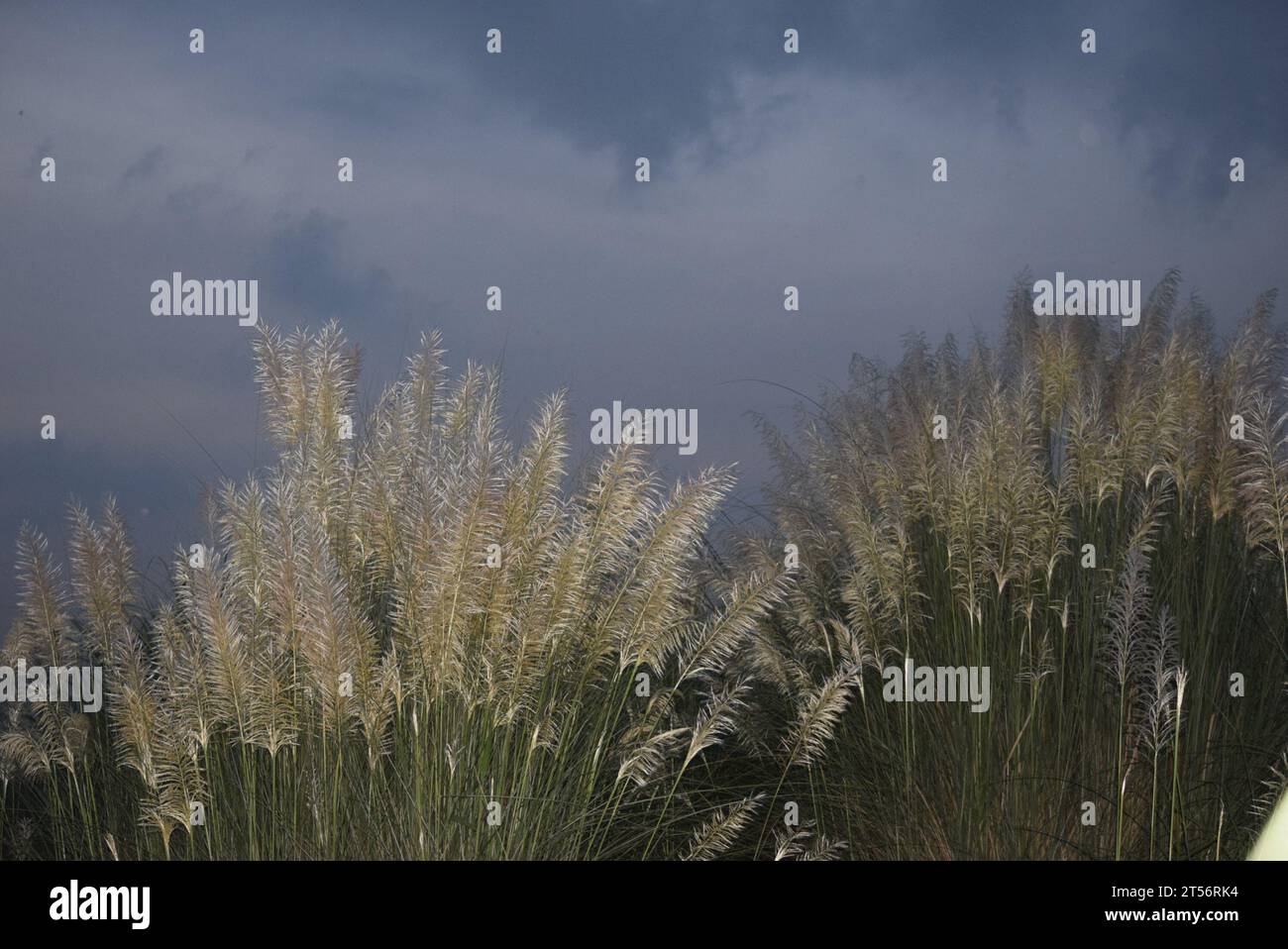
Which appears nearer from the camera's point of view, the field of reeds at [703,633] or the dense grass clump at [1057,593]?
the field of reeds at [703,633]

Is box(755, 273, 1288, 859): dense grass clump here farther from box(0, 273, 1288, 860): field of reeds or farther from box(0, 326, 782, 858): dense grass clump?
box(0, 326, 782, 858): dense grass clump

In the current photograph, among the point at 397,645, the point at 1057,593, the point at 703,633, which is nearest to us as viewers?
the point at 703,633

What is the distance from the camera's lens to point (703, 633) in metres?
3.31

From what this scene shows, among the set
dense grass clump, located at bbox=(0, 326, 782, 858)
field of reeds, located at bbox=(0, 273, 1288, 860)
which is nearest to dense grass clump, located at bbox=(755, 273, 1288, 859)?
field of reeds, located at bbox=(0, 273, 1288, 860)

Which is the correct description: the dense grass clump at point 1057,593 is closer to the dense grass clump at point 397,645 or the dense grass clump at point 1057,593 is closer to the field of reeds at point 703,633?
the field of reeds at point 703,633

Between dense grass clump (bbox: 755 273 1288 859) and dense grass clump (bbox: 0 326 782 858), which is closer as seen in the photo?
dense grass clump (bbox: 0 326 782 858)

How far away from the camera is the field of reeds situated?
327cm

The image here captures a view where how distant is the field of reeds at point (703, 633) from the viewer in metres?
3.27

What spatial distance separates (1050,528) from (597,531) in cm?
159

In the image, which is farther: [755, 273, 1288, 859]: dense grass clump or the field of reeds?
[755, 273, 1288, 859]: dense grass clump

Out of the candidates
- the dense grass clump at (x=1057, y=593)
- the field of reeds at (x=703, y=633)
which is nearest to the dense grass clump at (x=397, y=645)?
the field of reeds at (x=703, y=633)

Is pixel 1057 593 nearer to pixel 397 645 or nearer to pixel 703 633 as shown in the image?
pixel 703 633

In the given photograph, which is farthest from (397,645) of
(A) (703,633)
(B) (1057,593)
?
(B) (1057,593)

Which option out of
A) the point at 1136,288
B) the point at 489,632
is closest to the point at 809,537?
the point at 489,632
